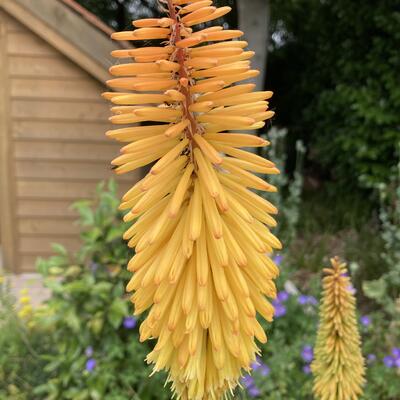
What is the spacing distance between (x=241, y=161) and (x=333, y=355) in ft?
3.22

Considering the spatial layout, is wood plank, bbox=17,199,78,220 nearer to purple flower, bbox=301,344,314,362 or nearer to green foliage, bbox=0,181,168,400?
green foliage, bbox=0,181,168,400

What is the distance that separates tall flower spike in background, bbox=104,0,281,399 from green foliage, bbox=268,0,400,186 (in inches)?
195

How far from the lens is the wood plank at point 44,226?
220 inches

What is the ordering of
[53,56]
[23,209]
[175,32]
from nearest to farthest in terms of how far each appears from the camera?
[175,32]
[53,56]
[23,209]

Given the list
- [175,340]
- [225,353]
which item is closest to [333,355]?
[225,353]

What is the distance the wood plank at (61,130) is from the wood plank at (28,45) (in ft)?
2.57

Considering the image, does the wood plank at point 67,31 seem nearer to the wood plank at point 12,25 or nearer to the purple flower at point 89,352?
the wood plank at point 12,25

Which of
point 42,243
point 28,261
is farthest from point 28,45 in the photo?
point 28,261

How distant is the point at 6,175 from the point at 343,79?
196 inches

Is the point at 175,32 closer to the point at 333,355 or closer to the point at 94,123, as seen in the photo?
the point at 333,355

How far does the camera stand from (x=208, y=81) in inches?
42.9

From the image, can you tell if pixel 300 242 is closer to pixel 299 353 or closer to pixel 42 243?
pixel 299 353

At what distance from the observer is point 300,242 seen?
6379 mm

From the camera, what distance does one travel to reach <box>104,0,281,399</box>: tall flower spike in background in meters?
1.07
